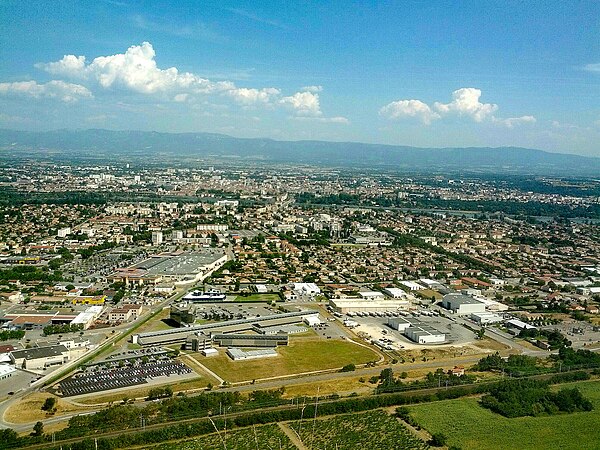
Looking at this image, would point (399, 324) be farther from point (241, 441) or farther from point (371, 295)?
point (241, 441)

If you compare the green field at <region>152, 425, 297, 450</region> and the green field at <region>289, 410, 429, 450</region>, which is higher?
the green field at <region>289, 410, 429, 450</region>

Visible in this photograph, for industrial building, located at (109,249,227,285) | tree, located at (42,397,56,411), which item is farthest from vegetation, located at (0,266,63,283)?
tree, located at (42,397,56,411)

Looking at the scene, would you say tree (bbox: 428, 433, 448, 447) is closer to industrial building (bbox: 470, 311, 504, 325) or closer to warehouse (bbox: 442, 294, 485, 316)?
industrial building (bbox: 470, 311, 504, 325)

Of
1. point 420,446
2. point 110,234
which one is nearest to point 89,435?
point 420,446

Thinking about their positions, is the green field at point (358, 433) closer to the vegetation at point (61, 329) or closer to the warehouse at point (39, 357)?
the warehouse at point (39, 357)

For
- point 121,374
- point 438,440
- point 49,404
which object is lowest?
point 121,374

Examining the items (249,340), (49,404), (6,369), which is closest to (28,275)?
(6,369)
